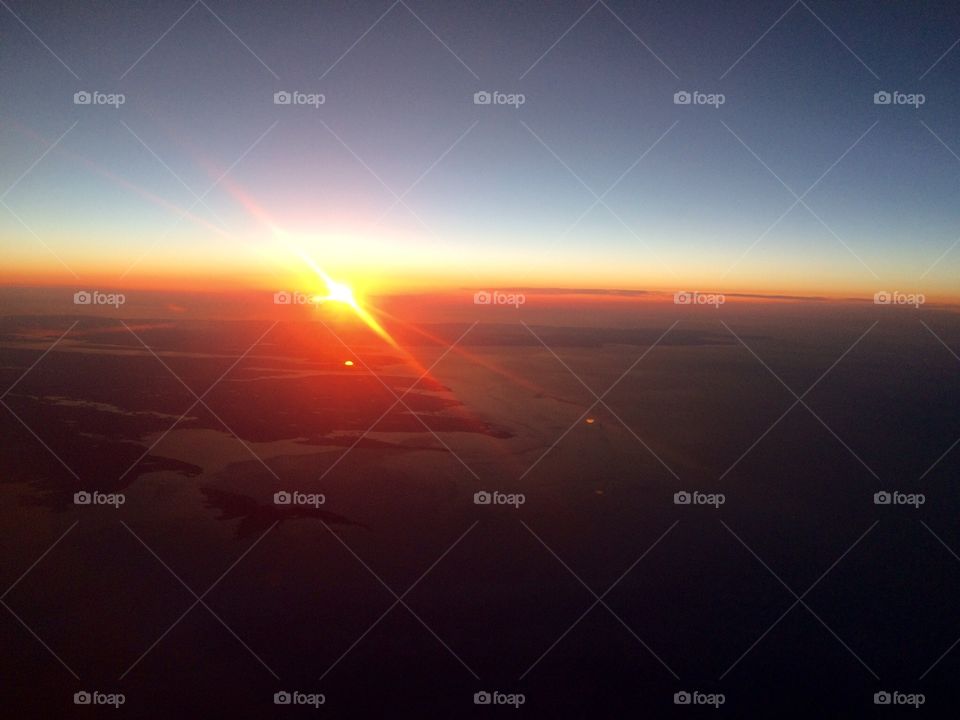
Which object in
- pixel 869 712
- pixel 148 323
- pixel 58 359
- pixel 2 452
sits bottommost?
pixel 869 712

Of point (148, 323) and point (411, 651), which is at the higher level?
point (148, 323)

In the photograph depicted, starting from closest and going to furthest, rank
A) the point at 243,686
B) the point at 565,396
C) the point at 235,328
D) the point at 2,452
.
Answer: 1. the point at 243,686
2. the point at 2,452
3. the point at 235,328
4. the point at 565,396

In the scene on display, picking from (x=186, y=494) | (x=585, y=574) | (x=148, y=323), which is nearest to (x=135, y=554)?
(x=186, y=494)

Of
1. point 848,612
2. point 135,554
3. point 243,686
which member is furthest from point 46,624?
point 848,612

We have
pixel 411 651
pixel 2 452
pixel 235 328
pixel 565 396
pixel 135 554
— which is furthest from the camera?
pixel 565 396

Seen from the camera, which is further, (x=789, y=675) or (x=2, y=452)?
(x=2, y=452)

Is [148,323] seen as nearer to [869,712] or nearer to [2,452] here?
[2,452]
